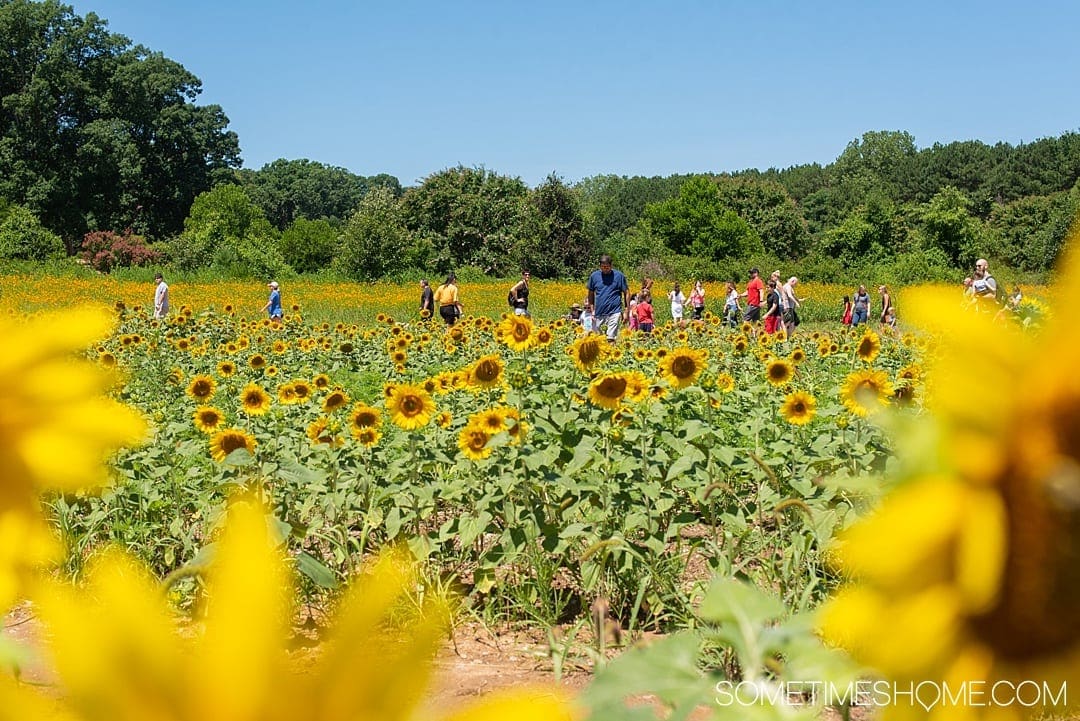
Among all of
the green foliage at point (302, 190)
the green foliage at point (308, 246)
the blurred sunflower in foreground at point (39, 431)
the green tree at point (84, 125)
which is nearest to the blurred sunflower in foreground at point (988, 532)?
the blurred sunflower in foreground at point (39, 431)

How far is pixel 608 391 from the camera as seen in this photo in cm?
371

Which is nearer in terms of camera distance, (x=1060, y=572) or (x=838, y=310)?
(x=1060, y=572)

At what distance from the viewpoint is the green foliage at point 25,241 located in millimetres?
34812

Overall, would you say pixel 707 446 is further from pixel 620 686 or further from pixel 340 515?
pixel 620 686

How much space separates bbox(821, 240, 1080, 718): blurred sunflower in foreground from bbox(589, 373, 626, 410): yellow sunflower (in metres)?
3.28

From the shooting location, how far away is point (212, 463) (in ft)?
14.9

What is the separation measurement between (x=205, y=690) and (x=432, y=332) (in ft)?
32.4

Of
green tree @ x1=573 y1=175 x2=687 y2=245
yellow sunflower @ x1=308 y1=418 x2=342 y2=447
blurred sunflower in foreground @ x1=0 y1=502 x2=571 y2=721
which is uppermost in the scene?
green tree @ x1=573 y1=175 x2=687 y2=245

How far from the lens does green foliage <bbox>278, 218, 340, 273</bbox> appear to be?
5291 cm

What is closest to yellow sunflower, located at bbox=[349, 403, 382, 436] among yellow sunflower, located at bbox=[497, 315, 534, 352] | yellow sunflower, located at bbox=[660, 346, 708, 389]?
yellow sunflower, located at bbox=[497, 315, 534, 352]

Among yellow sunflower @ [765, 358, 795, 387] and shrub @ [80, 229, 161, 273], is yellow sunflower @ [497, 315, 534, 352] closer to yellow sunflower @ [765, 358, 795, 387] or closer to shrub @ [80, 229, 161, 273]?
yellow sunflower @ [765, 358, 795, 387]

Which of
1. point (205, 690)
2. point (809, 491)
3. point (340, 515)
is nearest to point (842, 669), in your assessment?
point (205, 690)

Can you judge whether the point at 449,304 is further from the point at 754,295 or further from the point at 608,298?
the point at 754,295

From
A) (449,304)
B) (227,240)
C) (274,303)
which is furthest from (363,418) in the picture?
(227,240)
